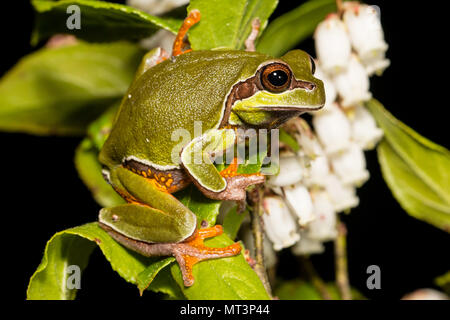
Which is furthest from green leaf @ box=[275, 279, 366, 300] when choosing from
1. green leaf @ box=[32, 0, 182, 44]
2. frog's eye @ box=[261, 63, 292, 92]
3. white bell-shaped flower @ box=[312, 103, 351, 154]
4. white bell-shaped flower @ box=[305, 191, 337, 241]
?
green leaf @ box=[32, 0, 182, 44]

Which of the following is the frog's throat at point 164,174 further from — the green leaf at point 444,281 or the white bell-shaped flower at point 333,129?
the green leaf at point 444,281

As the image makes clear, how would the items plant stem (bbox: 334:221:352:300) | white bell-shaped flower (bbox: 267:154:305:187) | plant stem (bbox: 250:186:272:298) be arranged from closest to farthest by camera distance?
1. plant stem (bbox: 250:186:272:298)
2. white bell-shaped flower (bbox: 267:154:305:187)
3. plant stem (bbox: 334:221:352:300)

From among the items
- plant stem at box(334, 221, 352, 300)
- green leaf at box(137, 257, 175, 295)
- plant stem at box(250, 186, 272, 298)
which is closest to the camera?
green leaf at box(137, 257, 175, 295)

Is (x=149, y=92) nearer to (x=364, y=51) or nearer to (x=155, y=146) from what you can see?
(x=155, y=146)

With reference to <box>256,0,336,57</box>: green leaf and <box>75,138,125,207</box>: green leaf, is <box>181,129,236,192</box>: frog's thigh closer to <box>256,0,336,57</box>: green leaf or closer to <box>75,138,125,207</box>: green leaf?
<box>256,0,336,57</box>: green leaf

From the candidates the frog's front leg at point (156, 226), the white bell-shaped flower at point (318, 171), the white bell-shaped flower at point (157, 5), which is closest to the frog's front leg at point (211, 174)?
the frog's front leg at point (156, 226)

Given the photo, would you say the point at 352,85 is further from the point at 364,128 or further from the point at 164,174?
the point at 164,174
